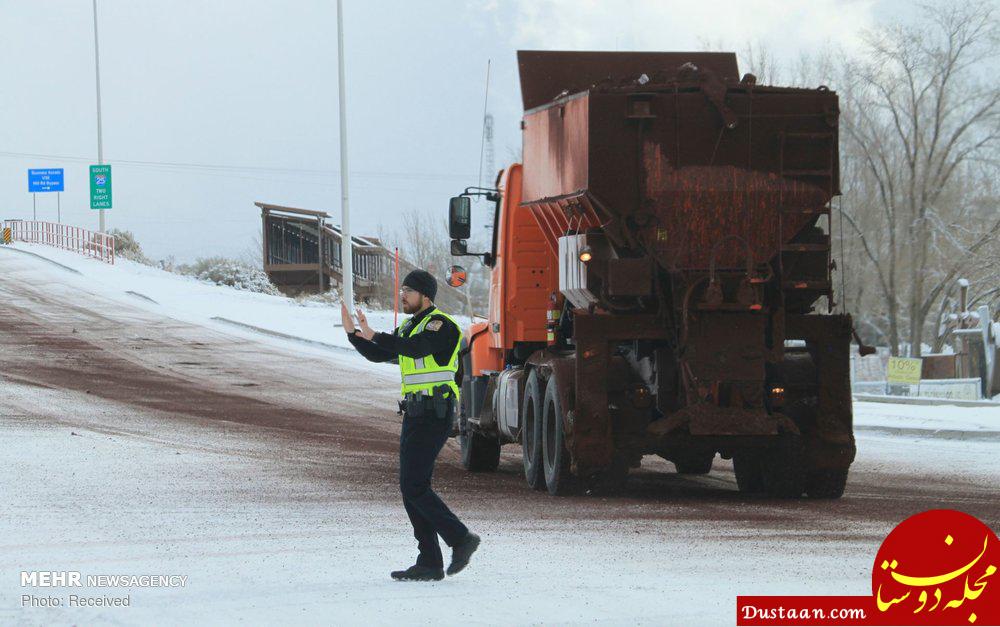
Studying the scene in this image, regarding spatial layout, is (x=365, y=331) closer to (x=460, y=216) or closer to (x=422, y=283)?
(x=422, y=283)

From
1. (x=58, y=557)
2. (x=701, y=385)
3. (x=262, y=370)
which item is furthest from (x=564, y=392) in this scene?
(x=262, y=370)

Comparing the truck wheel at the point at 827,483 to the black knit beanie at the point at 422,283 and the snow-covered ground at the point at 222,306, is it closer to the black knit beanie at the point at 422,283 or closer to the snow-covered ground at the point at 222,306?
the black knit beanie at the point at 422,283

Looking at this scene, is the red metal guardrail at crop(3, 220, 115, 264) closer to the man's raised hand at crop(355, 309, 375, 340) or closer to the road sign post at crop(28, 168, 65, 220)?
the road sign post at crop(28, 168, 65, 220)

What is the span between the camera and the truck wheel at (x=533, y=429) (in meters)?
12.7

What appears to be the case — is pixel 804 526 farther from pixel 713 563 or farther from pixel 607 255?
pixel 607 255

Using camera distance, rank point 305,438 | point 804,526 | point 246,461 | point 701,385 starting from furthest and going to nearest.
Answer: point 305,438, point 246,461, point 701,385, point 804,526

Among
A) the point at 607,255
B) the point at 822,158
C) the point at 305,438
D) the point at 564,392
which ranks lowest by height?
the point at 305,438

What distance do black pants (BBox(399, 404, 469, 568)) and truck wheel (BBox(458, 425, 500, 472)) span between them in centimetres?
705

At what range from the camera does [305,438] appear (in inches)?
652

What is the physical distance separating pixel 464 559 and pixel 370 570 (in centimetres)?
68

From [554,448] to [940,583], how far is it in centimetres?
541

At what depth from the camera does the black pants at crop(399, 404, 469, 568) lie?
783 cm

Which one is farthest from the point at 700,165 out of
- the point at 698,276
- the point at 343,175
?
the point at 343,175

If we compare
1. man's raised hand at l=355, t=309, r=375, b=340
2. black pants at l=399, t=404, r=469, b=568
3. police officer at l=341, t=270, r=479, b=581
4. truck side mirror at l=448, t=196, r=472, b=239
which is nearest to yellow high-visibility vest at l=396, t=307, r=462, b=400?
police officer at l=341, t=270, r=479, b=581
